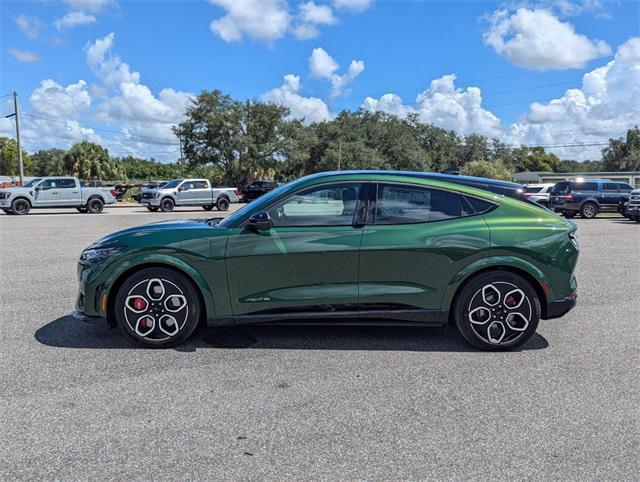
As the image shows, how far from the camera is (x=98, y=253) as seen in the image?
4.42 metres

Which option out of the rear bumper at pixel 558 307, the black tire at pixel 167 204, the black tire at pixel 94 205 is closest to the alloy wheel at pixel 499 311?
the rear bumper at pixel 558 307

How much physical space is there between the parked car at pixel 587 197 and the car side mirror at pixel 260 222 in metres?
22.0

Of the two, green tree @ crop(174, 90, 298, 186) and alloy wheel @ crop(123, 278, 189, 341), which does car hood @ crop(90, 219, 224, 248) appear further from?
green tree @ crop(174, 90, 298, 186)

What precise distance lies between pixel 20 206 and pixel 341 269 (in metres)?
23.2

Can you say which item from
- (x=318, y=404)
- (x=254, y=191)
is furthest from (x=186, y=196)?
(x=318, y=404)

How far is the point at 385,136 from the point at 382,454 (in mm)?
74282

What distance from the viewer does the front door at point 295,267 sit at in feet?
14.2

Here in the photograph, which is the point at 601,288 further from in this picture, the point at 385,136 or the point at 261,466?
the point at 385,136

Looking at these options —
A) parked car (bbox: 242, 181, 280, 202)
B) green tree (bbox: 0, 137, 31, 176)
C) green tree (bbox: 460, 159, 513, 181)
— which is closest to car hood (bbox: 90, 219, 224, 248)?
parked car (bbox: 242, 181, 280, 202)

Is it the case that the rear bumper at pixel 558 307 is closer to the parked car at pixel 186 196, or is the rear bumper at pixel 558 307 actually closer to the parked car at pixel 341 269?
the parked car at pixel 341 269

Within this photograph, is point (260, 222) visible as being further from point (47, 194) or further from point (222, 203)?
point (222, 203)

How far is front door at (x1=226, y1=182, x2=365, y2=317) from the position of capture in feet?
14.2

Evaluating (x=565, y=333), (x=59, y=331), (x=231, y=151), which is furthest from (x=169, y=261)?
(x=231, y=151)

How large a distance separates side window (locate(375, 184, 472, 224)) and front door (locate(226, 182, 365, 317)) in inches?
12.7
